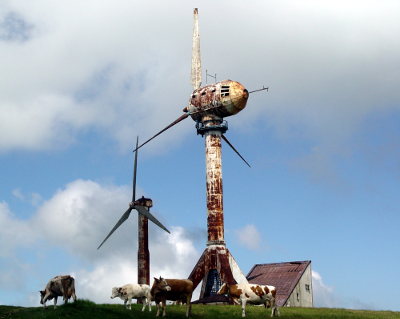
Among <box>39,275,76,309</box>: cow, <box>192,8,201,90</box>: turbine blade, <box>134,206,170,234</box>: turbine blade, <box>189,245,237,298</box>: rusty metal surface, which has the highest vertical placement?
<box>192,8,201,90</box>: turbine blade

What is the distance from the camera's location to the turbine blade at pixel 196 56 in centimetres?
7719

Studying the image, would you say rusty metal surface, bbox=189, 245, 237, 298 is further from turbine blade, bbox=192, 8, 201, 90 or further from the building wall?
turbine blade, bbox=192, 8, 201, 90

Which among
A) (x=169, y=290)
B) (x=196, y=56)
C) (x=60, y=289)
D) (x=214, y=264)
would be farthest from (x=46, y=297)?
(x=196, y=56)

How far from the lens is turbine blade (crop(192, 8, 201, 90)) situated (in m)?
77.2

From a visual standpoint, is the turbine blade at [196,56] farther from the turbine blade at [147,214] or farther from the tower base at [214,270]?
the tower base at [214,270]

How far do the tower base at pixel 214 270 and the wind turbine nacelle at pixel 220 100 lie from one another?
1537cm

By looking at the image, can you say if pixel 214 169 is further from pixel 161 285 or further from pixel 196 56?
pixel 161 285

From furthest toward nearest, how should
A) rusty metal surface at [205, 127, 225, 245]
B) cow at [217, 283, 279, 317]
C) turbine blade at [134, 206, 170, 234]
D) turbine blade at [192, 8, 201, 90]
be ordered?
turbine blade at [192, 8, 201, 90] < rusty metal surface at [205, 127, 225, 245] < turbine blade at [134, 206, 170, 234] < cow at [217, 283, 279, 317]

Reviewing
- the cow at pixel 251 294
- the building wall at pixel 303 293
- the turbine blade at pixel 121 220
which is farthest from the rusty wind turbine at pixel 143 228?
the cow at pixel 251 294

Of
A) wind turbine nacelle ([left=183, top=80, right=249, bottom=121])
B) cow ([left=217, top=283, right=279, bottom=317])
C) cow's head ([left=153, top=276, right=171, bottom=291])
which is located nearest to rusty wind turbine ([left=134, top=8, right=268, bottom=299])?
wind turbine nacelle ([left=183, top=80, right=249, bottom=121])

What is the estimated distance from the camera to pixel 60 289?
1374 inches

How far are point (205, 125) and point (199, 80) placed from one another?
9.95 metres

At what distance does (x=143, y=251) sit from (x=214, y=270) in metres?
8.66

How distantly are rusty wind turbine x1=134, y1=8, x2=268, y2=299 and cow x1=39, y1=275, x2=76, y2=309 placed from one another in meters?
31.1
